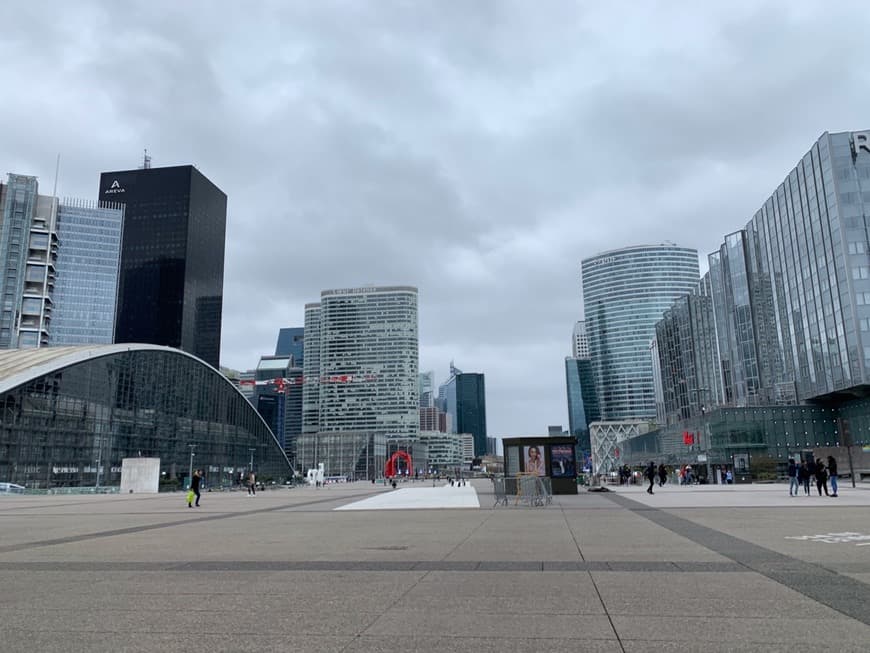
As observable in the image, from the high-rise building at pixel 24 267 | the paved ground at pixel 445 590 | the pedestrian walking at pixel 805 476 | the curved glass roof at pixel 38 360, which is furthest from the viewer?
the high-rise building at pixel 24 267

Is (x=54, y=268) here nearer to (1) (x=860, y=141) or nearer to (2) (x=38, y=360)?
(2) (x=38, y=360)

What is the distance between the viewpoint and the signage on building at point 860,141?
6962 centimetres

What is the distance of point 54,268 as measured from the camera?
14375 cm

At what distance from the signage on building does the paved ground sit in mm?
68058

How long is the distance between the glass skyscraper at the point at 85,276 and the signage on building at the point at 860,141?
157 meters

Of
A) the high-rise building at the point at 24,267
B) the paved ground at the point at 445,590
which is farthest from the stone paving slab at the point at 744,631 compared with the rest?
the high-rise building at the point at 24,267

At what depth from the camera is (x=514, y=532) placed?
15688 mm

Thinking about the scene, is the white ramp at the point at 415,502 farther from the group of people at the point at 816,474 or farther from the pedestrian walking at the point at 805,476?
the pedestrian walking at the point at 805,476

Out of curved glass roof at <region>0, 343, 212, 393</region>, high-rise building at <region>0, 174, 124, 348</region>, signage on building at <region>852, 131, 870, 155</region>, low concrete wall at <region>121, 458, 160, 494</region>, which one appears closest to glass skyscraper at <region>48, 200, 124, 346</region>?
high-rise building at <region>0, 174, 124, 348</region>

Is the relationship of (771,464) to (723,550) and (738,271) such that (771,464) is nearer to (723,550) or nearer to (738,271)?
(738,271)

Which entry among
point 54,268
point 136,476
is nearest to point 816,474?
point 136,476

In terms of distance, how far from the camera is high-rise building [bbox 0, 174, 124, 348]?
447 feet

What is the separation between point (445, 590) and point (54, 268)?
160 m

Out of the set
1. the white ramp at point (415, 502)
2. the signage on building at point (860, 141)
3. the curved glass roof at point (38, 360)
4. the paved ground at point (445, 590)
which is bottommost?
the white ramp at point (415, 502)
